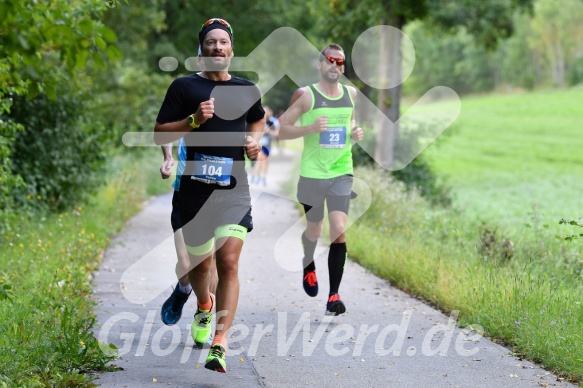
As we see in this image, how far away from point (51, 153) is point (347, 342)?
744 cm

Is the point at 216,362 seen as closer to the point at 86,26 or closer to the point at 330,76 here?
the point at 86,26

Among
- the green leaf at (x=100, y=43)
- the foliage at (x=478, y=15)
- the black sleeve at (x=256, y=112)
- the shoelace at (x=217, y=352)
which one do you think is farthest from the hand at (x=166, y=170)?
the foliage at (x=478, y=15)

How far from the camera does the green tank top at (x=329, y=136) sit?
8039mm

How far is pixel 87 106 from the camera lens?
46.3 ft

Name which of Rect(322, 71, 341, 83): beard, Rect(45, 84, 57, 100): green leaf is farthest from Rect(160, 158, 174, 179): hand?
Rect(322, 71, 341, 83): beard

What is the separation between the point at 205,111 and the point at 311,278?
A: 2.89 m

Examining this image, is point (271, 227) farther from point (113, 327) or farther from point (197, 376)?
point (197, 376)

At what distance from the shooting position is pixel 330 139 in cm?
803

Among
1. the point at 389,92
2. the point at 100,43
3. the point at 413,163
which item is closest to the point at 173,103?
the point at 100,43

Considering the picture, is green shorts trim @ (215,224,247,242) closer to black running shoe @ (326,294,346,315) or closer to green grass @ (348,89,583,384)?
black running shoe @ (326,294,346,315)

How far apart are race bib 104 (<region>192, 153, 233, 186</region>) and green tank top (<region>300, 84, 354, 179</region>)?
2082 mm

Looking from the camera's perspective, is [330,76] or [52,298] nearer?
[52,298]

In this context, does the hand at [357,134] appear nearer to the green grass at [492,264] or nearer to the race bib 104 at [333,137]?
the race bib 104 at [333,137]

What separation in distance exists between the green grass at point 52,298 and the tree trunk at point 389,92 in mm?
7021
